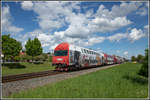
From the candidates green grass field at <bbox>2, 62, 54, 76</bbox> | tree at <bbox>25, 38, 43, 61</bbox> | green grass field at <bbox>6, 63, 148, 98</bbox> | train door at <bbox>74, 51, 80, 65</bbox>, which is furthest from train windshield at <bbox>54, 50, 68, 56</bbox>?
tree at <bbox>25, 38, 43, 61</bbox>

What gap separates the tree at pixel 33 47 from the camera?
134ft

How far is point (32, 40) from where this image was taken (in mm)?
42188

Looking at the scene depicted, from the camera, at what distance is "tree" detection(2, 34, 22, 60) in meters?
27.5

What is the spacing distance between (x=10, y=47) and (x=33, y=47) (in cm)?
1286

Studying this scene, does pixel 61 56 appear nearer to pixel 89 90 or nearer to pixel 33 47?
pixel 89 90

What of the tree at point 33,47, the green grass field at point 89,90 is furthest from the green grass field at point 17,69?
the green grass field at point 89,90

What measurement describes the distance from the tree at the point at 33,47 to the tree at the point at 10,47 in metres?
11.1

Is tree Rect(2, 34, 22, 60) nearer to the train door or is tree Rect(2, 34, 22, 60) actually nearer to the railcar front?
the railcar front

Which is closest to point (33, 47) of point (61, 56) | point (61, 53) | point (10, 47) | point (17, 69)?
point (10, 47)

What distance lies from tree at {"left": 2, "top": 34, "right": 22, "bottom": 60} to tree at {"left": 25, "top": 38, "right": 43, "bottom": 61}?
1110cm

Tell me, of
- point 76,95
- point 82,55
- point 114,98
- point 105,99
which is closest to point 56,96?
point 76,95

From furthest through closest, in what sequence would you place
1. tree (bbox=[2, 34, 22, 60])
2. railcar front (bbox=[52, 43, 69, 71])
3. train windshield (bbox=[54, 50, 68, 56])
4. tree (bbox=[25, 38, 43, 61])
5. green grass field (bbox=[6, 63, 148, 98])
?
tree (bbox=[25, 38, 43, 61]), tree (bbox=[2, 34, 22, 60]), train windshield (bbox=[54, 50, 68, 56]), railcar front (bbox=[52, 43, 69, 71]), green grass field (bbox=[6, 63, 148, 98])

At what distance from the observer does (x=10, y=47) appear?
2805cm

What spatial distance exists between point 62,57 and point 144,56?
13.1m
